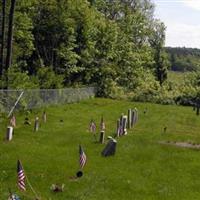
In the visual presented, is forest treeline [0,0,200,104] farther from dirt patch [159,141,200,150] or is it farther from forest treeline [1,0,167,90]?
dirt patch [159,141,200,150]

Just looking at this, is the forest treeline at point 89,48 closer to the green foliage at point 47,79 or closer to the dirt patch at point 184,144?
the green foliage at point 47,79

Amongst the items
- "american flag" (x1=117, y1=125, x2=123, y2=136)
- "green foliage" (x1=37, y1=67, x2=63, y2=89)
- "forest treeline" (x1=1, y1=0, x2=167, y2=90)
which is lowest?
"american flag" (x1=117, y1=125, x2=123, y2=136)

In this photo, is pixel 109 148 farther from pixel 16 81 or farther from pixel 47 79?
pixel 47 79

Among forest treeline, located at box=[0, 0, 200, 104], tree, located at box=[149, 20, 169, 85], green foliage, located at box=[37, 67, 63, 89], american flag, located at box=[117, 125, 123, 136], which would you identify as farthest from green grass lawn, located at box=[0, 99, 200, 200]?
tree, located at box=[149, 20, 169, 85]

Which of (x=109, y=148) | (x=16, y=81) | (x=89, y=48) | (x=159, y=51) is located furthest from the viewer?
(x=159, y=51)

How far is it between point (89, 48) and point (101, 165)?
58015mm

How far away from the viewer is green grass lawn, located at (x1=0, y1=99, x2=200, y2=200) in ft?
66.1

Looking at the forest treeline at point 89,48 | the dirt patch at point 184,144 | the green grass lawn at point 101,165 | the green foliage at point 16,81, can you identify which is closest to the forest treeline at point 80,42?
the forest treeline at point 89,48

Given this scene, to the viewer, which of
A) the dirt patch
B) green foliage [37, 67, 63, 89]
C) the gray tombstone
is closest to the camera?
the gray tombstone

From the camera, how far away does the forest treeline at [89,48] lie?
210 feet

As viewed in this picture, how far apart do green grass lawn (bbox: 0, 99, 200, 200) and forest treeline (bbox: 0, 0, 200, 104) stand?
25.3 meters

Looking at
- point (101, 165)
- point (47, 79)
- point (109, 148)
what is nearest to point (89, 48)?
point (47, 79)

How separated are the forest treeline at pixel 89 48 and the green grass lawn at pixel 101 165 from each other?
2528 cm

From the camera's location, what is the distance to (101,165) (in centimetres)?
2450
